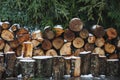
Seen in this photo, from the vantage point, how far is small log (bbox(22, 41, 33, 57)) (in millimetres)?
5847

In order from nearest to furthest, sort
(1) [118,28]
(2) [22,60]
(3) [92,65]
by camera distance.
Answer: (2) [22,60] < (3) [92,65] < (1) [118,28]

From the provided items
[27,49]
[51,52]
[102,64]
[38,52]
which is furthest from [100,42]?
[27,49]

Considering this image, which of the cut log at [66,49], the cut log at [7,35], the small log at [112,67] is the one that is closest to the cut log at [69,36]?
the cut log at [66,49]

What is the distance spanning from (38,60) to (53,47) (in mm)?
661

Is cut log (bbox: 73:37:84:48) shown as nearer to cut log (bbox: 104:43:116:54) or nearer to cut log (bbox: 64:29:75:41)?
cut log (bbox: 64:29:75:41)

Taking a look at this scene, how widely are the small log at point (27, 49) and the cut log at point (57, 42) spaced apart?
51cm

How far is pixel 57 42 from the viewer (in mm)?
6156

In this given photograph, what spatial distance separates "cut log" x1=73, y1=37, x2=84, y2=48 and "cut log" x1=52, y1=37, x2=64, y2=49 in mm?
267

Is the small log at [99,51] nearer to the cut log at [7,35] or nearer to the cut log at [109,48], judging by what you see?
the cut log at [109,48]

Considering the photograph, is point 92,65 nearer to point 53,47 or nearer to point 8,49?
point 53,47

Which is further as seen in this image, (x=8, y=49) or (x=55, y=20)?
(x=55, y=20)

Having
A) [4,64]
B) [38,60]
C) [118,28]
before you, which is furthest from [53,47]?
[118,28]

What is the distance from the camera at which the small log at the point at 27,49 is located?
5.85 m

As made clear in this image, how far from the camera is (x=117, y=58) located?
6.41m
